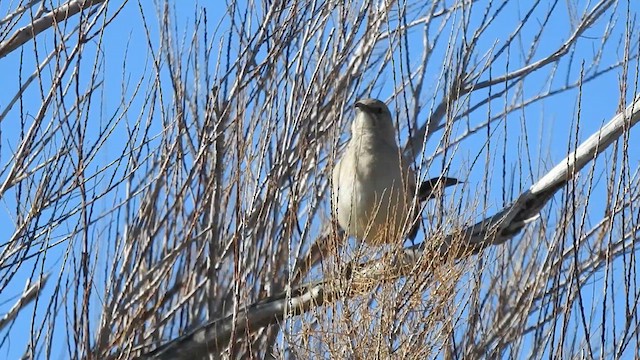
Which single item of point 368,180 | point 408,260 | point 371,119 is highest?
point 371,119

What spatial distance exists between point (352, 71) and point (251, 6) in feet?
1.95

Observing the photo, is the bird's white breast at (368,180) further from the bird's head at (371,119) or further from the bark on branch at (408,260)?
the bark on branch at (408,260)

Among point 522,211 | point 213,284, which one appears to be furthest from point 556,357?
point 213,284

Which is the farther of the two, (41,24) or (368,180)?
(368,180)

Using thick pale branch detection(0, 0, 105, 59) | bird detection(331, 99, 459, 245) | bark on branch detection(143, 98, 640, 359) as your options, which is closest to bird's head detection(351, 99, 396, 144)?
bird detection(331, 99, 459, 245)

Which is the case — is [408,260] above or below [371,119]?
below

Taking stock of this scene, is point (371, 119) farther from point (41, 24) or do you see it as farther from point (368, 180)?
point (41, 24)

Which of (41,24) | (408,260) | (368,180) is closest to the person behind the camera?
(408,260)

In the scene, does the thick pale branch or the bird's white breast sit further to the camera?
the bird's white breast

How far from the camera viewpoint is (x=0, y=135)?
14.3 ft

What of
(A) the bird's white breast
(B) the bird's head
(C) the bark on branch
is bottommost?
(C) the bark on branch

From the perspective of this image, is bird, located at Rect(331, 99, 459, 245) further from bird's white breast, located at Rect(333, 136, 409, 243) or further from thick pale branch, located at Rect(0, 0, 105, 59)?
thick pale branch, located at Rect(0, 0, 105, 59)

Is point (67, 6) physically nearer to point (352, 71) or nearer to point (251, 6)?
point (251, 6)

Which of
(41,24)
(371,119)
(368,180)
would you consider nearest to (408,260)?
(41,24)
